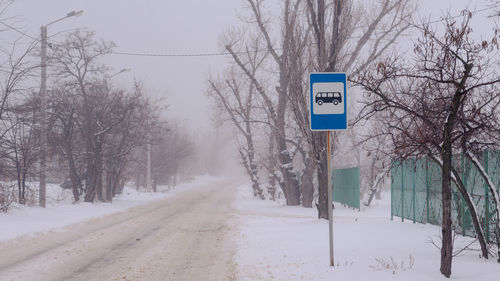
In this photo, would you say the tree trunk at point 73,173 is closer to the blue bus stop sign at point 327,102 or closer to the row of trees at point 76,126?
the row of trees at point 76,126

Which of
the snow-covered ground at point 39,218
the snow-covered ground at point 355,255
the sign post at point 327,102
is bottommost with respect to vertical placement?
the snow-covered ground at point 39,218

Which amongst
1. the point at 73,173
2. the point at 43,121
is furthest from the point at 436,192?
the point at 73,173

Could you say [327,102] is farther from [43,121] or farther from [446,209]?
[43,121]

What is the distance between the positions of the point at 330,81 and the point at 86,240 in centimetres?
809

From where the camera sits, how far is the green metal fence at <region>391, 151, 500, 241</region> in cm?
986

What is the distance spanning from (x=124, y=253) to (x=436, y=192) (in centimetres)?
832

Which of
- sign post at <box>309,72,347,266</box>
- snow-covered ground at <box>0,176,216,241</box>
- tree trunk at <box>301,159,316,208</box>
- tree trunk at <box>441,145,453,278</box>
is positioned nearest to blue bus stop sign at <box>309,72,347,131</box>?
sign post at <box>309,72,347,266</box>

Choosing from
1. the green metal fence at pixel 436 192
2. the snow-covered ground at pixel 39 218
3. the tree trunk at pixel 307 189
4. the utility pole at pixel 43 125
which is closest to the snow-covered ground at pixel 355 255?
the green metal fence at pixel 436 192

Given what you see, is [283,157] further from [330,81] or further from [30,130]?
[330,81]

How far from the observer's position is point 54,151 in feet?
82.6

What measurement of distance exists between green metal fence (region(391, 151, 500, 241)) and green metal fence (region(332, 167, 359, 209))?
7466 mm

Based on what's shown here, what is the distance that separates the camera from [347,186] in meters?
26.8

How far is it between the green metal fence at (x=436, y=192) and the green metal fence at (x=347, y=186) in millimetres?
7466

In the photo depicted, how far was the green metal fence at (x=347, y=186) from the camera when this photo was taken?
24.9 m
